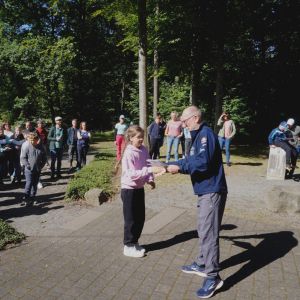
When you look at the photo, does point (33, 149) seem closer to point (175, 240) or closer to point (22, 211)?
point (22, 211)

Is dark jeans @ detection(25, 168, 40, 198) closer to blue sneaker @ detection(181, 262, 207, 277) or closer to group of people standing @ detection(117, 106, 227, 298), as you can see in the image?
group of people standing @ detection(117, 106, 227, 298)

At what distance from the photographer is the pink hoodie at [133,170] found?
5.31 metres

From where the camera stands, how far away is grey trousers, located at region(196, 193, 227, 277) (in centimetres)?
449

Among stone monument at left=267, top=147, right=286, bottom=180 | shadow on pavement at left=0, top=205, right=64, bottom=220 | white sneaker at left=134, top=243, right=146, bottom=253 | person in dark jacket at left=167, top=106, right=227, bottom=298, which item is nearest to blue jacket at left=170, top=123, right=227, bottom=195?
person in dark jacket at left=167, top=106, right=227, bottom=298

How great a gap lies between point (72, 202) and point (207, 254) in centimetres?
527

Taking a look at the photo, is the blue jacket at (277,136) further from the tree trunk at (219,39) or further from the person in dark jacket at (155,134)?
the tree trunk at (219,39)

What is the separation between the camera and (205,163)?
4.32m

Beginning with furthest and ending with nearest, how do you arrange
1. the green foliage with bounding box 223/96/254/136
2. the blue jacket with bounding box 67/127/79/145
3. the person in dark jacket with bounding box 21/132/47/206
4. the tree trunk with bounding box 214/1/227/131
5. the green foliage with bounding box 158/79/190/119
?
the green foliage with bounding box 158/79/190/119 < the green foliage with bounding box 223/96/254/136 < the tree trunk with bounding box 214/1/227/131 < the blue jacket with bounding box 67/127/79/145 < the person in dark jacket with bounding box 21/132/47/206

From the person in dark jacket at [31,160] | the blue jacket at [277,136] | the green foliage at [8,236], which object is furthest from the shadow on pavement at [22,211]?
the blue jacket at [277,136]

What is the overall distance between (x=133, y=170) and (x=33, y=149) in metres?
4.25

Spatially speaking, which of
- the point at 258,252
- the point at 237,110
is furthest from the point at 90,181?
the point at 237,110

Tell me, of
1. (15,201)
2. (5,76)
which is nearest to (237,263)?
(15,201)

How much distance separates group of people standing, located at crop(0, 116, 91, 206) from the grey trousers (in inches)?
214

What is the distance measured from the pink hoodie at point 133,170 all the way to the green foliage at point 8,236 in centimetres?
241
